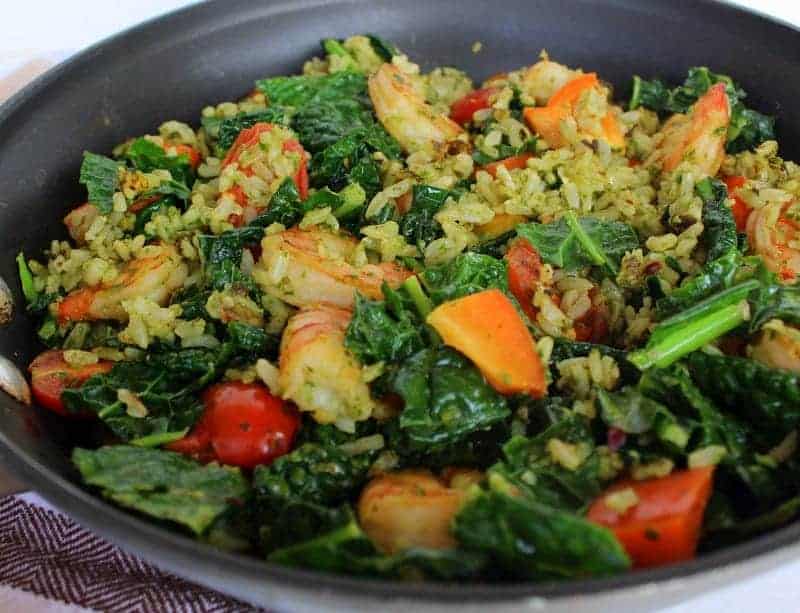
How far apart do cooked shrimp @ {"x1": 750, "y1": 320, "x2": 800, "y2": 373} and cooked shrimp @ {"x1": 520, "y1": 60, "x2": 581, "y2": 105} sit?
152cm

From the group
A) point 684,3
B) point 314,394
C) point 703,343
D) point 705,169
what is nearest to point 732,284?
point 703,343

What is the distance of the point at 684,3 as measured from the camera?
361cm

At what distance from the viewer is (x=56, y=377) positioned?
8.23ft

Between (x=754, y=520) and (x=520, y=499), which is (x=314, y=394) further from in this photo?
(x=754, y=520)

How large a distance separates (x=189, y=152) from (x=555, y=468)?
77.9 inches

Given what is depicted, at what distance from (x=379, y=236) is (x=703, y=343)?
105 centimetres

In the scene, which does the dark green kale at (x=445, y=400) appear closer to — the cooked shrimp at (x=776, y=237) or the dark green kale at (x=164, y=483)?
the dark green kale at (x=164, y=483)

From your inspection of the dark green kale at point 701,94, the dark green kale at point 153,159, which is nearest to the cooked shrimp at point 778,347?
the dark green kale at point 701,94

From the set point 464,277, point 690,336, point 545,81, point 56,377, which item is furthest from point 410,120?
point 56,377

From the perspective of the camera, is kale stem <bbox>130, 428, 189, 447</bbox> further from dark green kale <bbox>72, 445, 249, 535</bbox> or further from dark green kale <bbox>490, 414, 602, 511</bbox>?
dark green kale <bbox>490, 414, 602, 511</bbox>

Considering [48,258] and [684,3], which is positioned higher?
[684,3]

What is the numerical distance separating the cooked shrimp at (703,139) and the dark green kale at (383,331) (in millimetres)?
1327

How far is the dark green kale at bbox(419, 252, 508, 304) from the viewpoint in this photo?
96.6 inches

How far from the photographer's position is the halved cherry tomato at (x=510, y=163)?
310cm
